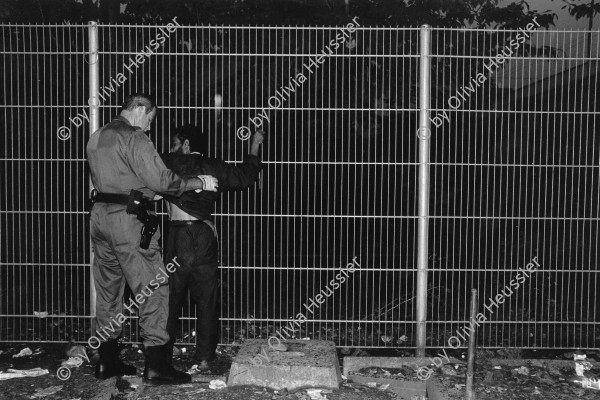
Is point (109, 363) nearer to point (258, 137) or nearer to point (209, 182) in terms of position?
point (209, 182)

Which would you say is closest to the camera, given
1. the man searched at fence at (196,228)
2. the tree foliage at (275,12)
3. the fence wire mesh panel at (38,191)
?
the man searched at fence at (196,228)

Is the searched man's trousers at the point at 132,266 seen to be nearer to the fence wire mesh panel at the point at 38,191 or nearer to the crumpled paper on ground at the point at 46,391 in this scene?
the crumpled paper on ground at the point at 46,391

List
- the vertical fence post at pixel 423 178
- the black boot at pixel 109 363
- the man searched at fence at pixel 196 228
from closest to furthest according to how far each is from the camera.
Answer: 1. the black boot at pixel 109 363
2. the man searched at fence at pixel 196 228
3. the vertical fence post at pixel 423 178

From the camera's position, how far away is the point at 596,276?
225 inches

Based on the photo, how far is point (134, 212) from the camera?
454 centimetres

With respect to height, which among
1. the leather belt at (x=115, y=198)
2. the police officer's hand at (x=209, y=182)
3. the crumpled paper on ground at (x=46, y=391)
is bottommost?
the crumpled paper on ground at (x=46, y=391)

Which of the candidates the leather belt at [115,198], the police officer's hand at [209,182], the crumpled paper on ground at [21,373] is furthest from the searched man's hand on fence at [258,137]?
the crumpled paper on ground at [21,373]

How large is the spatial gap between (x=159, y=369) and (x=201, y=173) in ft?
5.01

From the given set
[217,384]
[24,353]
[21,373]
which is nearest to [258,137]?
[217,384]

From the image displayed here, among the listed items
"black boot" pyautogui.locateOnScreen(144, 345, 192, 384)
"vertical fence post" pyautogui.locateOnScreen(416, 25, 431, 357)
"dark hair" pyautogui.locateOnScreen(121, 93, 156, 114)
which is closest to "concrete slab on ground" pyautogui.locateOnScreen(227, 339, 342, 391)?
"black boot" pyautogui.locateOnScreen(144, 345, 192, 384)

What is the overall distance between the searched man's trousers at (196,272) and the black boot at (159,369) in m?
0.35

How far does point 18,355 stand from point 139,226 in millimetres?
2026

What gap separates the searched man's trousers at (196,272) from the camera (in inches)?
203

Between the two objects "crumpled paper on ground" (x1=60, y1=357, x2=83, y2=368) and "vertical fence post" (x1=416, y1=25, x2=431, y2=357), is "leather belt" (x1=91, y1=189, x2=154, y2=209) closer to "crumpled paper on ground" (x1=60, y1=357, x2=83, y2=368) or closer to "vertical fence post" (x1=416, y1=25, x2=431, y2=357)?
"crumpled paper on ground" (x1=60, y1=357, x2=83, y2=368)
